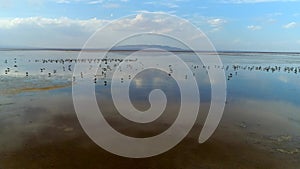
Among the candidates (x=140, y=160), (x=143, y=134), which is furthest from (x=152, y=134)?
(x=140, y=160)

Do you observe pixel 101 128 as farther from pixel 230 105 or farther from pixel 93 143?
pixel 230 105

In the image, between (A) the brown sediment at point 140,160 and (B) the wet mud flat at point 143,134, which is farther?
(B) the wet mud flat at point 143,134

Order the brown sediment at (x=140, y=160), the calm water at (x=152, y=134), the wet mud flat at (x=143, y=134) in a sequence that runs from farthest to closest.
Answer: the calm water at (x=152, y=134), the wet mud flat at (x=143, y=134), the brown sediment at (x=140, y=160)

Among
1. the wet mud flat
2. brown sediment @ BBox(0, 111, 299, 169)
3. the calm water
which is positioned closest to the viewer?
brown sediment @ BBox(0, 111, 299, 169)

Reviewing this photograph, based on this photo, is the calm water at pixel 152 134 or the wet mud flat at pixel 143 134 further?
the calm water at pixel 152 134

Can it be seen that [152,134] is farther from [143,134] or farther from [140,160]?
[140,160]

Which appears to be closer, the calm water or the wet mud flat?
the wet mud flat

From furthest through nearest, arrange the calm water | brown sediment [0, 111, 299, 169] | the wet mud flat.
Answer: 1. the calm water
2. the wet mud flat
3. brown sediment [0, 111, 299, 169]

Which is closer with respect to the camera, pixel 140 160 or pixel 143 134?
pixel 140 160

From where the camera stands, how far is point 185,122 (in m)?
14.6

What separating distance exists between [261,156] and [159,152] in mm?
3800

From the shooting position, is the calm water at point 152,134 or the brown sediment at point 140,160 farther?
the calm water at point 152,134

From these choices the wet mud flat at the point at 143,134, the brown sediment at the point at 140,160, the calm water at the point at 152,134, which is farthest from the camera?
the calm water at the point at 152,134

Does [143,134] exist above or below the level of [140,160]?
above
